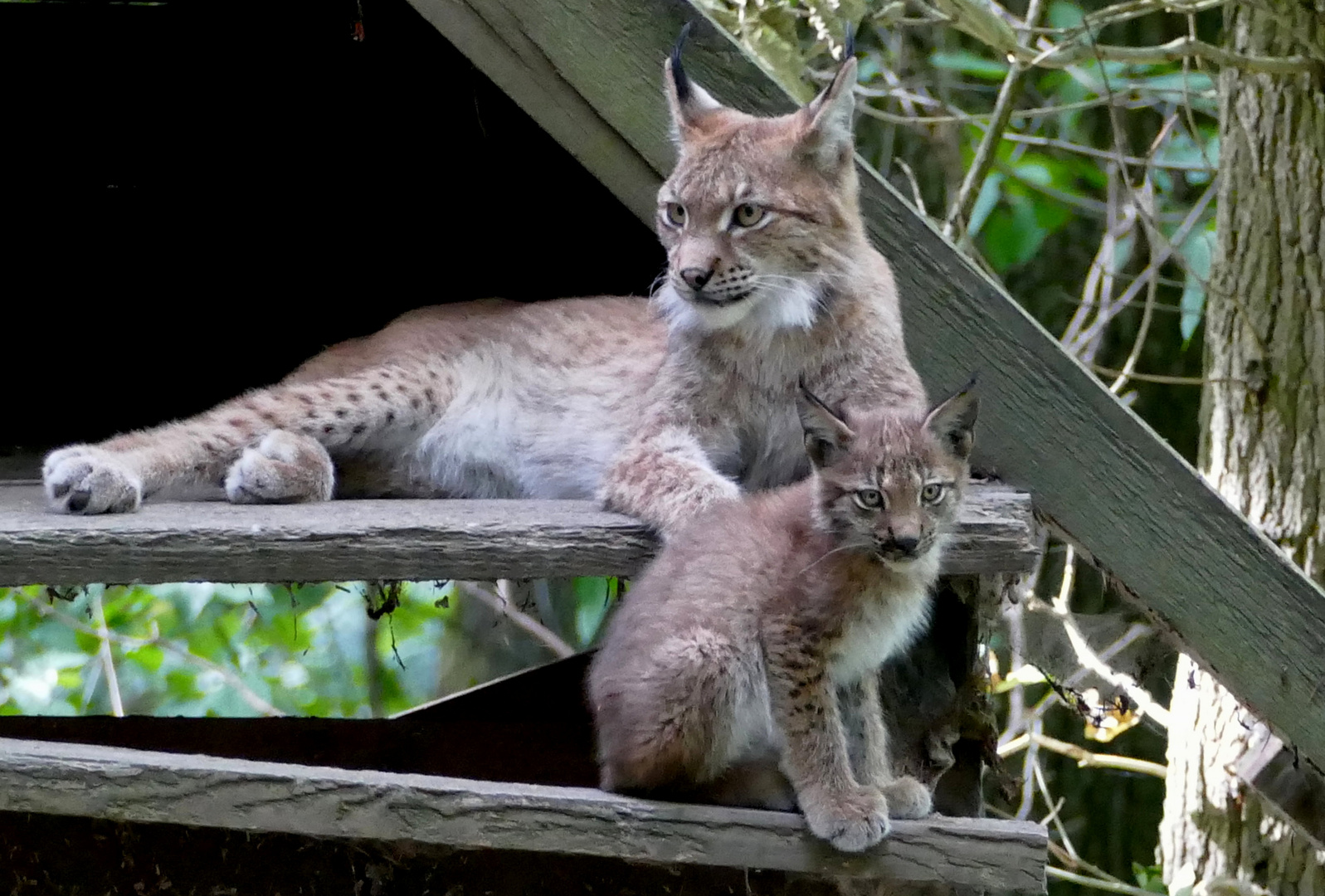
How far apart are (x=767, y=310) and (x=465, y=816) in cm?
114

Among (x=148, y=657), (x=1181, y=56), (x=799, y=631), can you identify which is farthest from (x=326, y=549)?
(x=148, y=657)

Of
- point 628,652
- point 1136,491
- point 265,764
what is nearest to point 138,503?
point 265,764

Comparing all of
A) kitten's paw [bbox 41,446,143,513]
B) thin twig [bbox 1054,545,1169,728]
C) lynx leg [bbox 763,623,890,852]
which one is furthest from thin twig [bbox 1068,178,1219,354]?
kitten's paw [bbox 41,446,143,513]

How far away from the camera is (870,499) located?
223cm

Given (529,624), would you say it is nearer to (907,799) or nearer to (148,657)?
(148,657)

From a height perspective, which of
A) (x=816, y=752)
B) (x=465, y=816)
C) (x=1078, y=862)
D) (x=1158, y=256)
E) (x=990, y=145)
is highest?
(x=990, y=145)

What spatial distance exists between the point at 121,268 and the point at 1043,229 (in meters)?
3.38

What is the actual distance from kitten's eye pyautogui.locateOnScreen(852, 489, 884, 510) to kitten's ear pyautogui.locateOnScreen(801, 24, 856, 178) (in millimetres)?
866

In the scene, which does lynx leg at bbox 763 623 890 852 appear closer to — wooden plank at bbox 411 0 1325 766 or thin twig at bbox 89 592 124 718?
wooden plank at bbox 411 0 1325 766

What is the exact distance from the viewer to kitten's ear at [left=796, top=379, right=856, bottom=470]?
2281mm

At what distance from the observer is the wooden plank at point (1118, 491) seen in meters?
2.63

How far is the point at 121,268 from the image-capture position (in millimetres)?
4242

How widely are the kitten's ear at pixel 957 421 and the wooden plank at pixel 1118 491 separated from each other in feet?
1.14

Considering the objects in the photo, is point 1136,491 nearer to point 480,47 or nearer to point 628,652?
point 628,652
